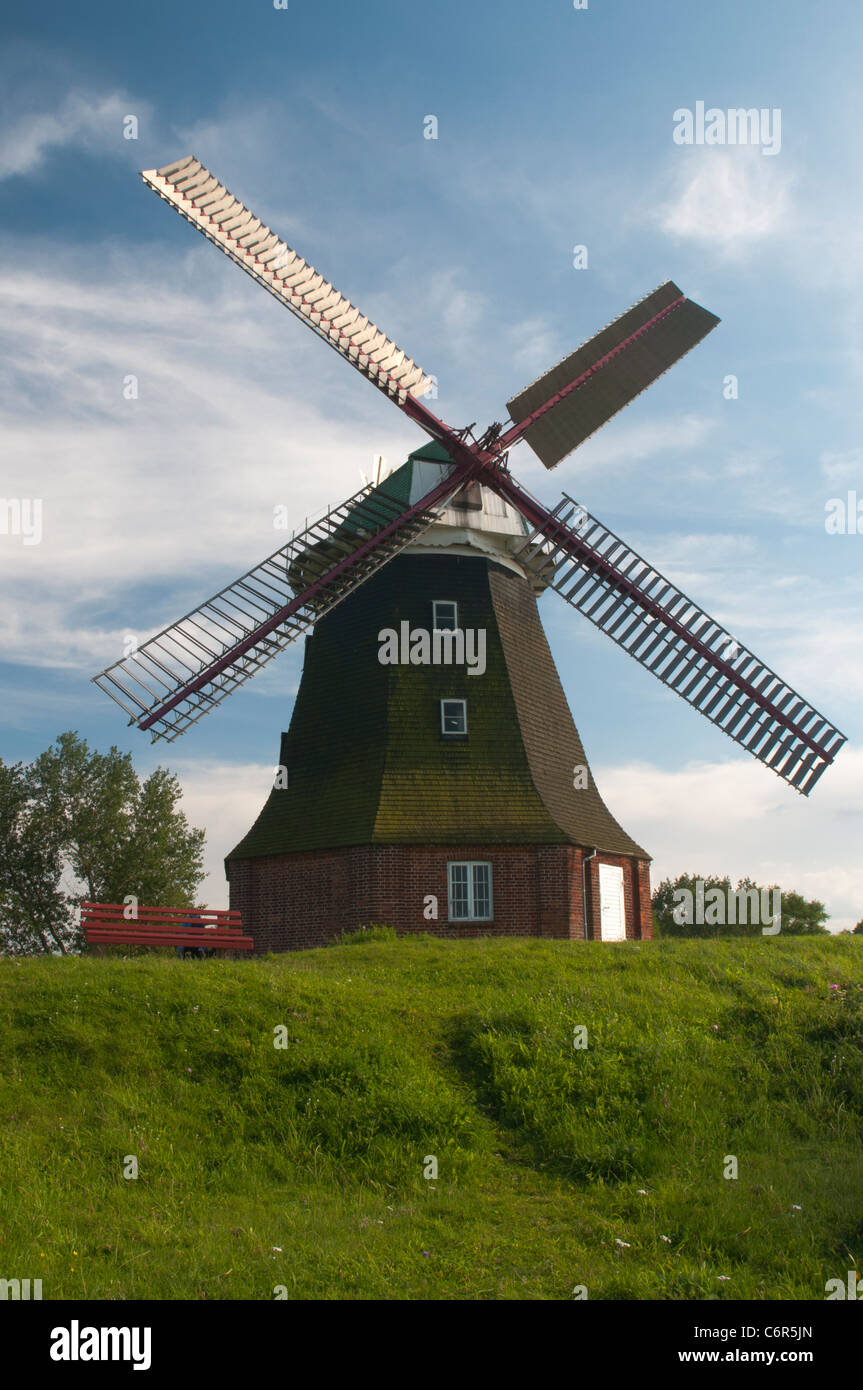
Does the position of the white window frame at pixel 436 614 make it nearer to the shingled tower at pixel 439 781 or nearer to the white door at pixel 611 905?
the shingled tower at pixel 439 781

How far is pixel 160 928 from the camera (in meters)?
18.2

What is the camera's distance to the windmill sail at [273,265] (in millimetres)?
22328

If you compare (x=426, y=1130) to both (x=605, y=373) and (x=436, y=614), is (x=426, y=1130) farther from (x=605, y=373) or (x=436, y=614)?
(x=605, y=373)

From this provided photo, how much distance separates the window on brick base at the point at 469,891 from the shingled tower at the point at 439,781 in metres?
0.03

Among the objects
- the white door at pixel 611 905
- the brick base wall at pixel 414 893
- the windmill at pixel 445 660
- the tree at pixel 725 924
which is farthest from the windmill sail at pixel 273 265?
the tree at pixel 725 924

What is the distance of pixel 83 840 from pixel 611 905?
82.5 ft

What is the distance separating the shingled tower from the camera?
20969mm

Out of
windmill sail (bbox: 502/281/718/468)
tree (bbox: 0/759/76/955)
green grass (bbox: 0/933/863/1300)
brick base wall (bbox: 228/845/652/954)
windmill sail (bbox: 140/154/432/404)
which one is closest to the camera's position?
green grass (bbox: 0/933/863/1300)

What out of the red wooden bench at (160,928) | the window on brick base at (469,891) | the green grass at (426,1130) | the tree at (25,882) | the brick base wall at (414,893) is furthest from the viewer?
the tree at (25,882)

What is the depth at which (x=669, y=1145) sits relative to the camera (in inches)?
409

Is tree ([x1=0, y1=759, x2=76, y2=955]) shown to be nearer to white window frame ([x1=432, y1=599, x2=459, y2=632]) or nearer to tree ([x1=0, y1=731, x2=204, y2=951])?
tree ([x1=0, y1=731, x2=204, y2=951])

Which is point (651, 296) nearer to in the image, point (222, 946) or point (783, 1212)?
point (222, 946)

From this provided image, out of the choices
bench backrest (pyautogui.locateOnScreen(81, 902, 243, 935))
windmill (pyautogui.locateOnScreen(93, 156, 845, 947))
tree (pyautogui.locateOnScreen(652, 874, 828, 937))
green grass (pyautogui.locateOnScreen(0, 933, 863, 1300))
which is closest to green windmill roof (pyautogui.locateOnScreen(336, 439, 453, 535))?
windmill (pyautogui.locateOnScreen(93, 156, 845, 947))

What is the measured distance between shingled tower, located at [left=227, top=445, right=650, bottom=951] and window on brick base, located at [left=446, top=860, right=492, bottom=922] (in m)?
0.03
